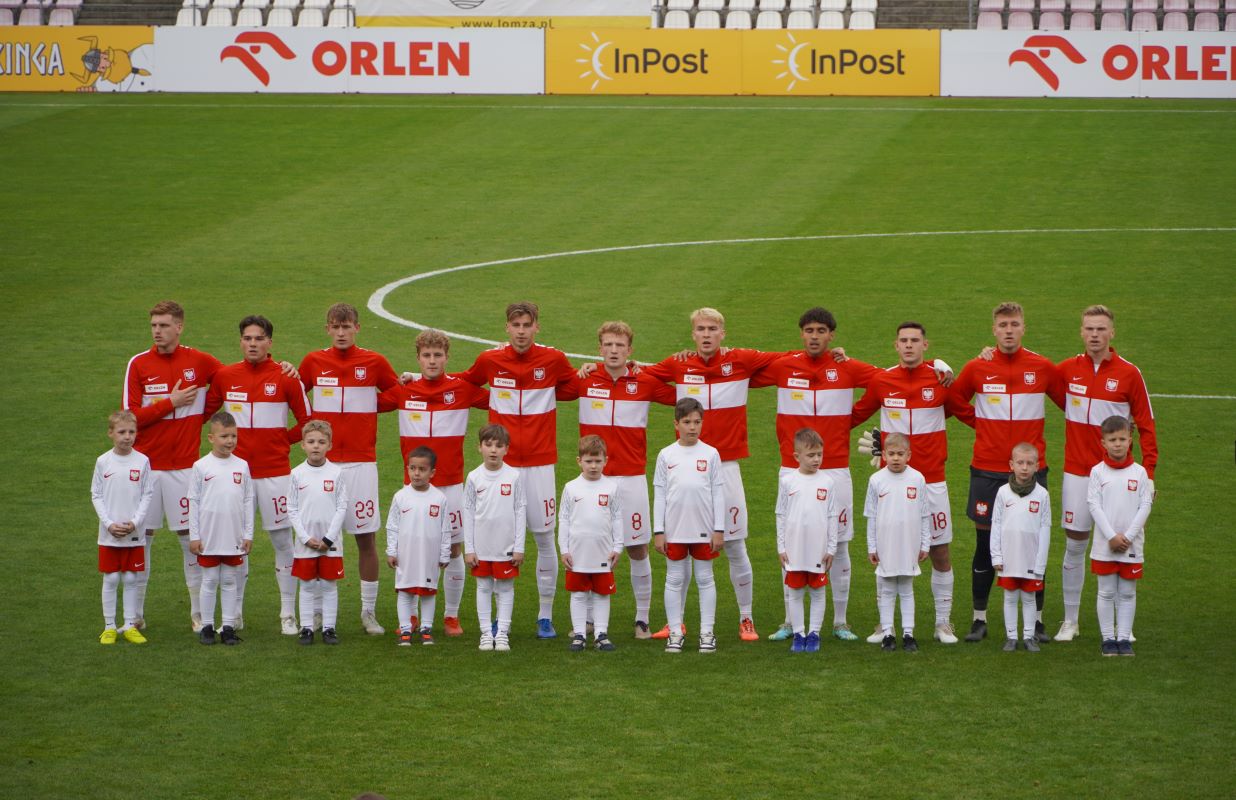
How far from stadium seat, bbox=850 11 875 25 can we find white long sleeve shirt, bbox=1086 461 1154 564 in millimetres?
26568

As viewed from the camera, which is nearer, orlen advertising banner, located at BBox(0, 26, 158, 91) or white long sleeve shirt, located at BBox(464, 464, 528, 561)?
white long sleeve shirt, located at BBox(464, 464, 528, 561)

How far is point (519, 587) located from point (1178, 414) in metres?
7.61

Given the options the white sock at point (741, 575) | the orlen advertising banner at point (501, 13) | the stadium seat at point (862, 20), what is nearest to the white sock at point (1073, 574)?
the white sock at point (741, 575)

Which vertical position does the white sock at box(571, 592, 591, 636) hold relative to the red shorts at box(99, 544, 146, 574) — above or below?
below

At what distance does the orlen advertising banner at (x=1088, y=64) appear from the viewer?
32.0 m

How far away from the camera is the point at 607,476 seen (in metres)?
11.0

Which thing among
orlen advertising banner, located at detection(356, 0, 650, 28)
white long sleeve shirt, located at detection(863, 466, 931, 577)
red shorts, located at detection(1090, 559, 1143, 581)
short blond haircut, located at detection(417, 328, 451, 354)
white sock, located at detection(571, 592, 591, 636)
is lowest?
white sock, located at detection(571, 592, 591, 636)

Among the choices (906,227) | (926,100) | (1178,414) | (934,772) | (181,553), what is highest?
(926,100)

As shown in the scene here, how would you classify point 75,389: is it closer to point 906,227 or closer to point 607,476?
point 607,476

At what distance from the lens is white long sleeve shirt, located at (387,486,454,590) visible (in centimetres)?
1058

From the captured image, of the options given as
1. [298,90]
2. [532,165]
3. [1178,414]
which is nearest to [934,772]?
[1178,414]

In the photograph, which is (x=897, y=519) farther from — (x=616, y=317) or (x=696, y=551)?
(x=616, y=317)

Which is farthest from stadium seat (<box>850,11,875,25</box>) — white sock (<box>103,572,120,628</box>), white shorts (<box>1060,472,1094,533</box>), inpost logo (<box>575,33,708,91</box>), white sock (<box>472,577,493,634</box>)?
white sock (<box>103,572,120,628</box>)

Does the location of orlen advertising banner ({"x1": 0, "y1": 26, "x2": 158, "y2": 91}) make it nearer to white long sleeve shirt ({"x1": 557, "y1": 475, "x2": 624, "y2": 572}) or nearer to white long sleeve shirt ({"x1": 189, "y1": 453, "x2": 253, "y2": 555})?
white long sleeve shirt ({"x1": 189, "y1": 453, "x2": 253, "y2": 555})
